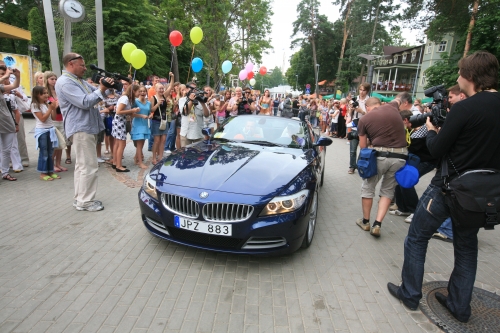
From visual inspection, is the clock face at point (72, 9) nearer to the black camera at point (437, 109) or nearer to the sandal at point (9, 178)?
the sandal at point (9, 178)

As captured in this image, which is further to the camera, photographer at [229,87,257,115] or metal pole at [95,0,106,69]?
metal pole at [95,0,106,69]

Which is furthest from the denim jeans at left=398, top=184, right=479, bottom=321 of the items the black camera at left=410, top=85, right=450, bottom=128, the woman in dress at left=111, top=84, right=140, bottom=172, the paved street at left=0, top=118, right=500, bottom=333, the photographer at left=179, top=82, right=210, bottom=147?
the woman in dress at left=111, top=84, right=140, bottom=172

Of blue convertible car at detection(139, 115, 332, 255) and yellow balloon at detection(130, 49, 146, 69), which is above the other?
yellow balloon at detection(130, 49, 146, 69)

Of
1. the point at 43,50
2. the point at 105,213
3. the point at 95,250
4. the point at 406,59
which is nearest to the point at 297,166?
the point at 95,250

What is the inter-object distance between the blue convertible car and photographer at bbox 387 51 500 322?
3.43ft

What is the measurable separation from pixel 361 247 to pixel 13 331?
137 inches

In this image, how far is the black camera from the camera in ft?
8.31

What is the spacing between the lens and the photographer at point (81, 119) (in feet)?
12.9

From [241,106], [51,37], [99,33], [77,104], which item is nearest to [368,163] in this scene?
[77,104]

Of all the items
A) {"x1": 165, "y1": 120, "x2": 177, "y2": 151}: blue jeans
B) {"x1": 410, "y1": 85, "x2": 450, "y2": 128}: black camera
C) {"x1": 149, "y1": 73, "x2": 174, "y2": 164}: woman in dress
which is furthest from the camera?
{"x1": 165, "y1": 120, "x2": 177, "y2": 151}: blue jeans

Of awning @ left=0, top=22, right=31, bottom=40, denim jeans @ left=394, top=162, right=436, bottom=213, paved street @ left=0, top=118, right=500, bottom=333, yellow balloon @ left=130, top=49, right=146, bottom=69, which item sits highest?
awning @ left=0, top=22, right=31, bottom=40

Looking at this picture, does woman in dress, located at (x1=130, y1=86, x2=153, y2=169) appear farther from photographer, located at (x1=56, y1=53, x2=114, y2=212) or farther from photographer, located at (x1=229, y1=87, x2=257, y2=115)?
photographer, located at (x1=229, y1=87, x2=257, y2=115)

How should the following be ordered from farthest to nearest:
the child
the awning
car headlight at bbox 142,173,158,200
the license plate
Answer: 1. the awning
2. the child
3. car headlight at bbox 142,173,158,200
4. the license plate

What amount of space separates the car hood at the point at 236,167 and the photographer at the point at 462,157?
4.23ft
